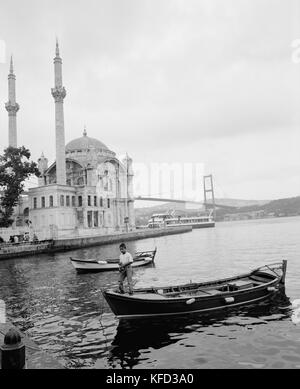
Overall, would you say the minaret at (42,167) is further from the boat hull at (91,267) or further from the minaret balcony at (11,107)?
the boat hull at (91,267)

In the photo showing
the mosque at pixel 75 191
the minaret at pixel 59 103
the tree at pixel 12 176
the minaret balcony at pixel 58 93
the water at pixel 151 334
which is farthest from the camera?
the mosque at pixel 75 191

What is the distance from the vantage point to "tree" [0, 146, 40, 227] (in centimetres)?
4847

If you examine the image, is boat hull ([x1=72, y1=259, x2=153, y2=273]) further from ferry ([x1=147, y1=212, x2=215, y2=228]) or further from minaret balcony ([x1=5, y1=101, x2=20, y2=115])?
ferry ([x1=147, y1=212, x2=215, y2=228])

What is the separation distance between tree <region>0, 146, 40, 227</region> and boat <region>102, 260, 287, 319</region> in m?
38.0

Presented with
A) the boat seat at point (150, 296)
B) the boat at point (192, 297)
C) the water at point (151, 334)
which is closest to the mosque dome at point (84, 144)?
the water at point (151, 334)

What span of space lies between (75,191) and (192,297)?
59611 mm

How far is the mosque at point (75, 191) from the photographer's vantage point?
208 ft

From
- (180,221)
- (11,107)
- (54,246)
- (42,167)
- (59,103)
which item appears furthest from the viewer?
(180,221)

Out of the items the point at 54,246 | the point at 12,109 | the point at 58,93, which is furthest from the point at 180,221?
the point at 54,246

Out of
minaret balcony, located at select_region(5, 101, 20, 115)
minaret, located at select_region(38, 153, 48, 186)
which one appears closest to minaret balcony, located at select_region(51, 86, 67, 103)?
minaret balcony, located at select_region(5, 101, 20, 115)

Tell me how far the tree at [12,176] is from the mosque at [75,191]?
388 inches

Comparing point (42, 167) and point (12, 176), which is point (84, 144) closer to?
point (42, 167)

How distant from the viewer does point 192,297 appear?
1375 cm

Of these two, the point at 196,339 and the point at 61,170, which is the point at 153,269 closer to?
the point at 196,339
